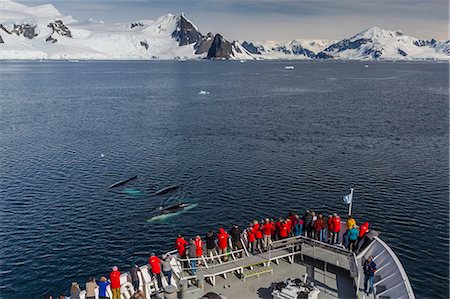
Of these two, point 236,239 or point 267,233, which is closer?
point 236,239

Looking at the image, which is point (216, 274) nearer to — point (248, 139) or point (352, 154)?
point (352, 154)

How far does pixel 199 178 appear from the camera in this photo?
6712cm

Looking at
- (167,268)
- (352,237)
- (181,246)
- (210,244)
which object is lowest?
(352,237)

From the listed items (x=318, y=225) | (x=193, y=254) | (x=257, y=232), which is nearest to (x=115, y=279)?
(x=193, y=254)

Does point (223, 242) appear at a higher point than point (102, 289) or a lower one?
higher

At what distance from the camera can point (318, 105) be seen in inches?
5349

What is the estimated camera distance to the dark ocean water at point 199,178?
45125 millimetres

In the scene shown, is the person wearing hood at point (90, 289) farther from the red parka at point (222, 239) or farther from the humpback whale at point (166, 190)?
the humpback whale at point (166, 190)

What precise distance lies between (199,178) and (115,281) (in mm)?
43664

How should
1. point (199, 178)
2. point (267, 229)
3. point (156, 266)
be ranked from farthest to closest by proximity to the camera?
point (199, 178), point (267, 229), point (156, 266)

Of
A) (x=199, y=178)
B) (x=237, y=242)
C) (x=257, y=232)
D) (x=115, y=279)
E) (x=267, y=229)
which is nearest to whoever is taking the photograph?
(x=115, y=279)

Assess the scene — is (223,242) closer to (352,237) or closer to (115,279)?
(115,279)

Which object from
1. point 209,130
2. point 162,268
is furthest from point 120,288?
point 209,130

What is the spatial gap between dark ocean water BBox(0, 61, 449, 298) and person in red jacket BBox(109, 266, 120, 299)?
18340mm
